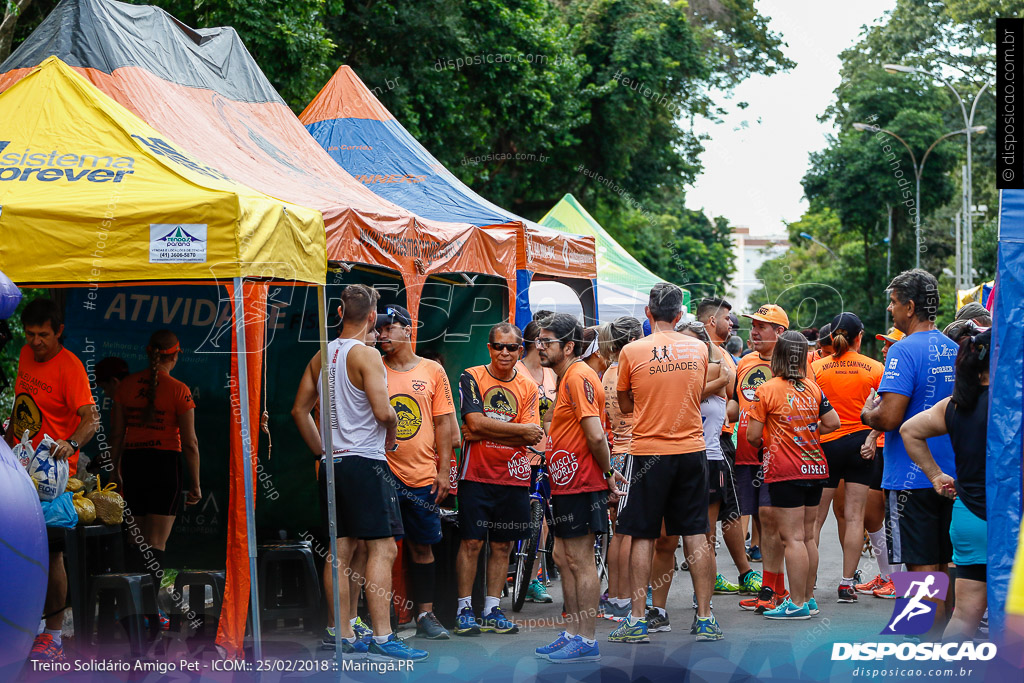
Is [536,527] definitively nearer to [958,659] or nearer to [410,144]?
[958,659]

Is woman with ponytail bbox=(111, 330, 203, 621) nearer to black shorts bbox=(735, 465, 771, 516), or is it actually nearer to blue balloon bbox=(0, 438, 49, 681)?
blue balloon bbox=(0, 438, 49, 681)

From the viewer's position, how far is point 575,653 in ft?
21.6

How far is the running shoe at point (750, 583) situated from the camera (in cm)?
914

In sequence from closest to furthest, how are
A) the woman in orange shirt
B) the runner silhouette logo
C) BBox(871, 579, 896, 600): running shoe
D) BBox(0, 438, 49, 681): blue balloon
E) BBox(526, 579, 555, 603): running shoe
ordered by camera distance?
BBox(0, 438, 49, 681): blue balloon
the runner silhouette logo
the woman in orange shirt
BBox(871, 579, 896, 600): running shoe
BBox(526, 579, 555, 603): running shoe

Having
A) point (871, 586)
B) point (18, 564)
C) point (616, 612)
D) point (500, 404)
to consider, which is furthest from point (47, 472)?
point (871, 586)

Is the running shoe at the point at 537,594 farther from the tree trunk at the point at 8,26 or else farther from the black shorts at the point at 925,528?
the tree trunk at the point at 8,26

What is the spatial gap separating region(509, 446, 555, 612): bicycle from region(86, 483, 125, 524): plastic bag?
2874 millimetres

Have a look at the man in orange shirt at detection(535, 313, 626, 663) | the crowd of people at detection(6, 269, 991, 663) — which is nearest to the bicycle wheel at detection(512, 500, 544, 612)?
the crowd of people at detection(6, 269, 991, 663)

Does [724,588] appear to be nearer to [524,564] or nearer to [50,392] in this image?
[524,564]

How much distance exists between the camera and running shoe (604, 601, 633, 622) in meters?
8.23

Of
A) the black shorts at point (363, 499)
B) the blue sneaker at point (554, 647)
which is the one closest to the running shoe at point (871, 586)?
the blue sneaker at point (554, 647)

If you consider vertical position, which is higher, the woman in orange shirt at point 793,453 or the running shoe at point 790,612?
the woman in orange shirt at point 793,453

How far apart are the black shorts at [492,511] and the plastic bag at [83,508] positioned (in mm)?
2461

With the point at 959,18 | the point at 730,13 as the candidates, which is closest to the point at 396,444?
the point at 730,13
